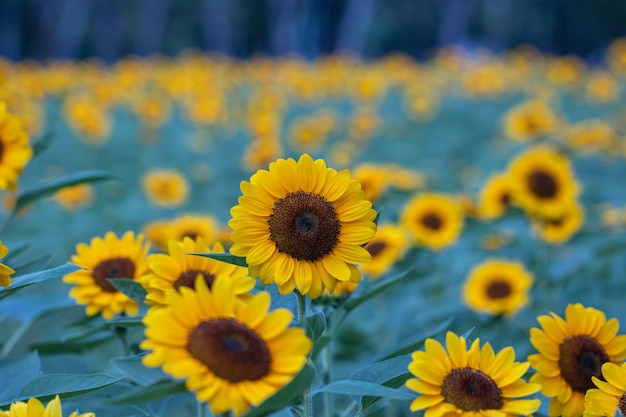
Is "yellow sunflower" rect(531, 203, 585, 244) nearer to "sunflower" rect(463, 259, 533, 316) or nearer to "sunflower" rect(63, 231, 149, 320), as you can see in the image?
"sunflower" rect(463, 259, 533, 316)

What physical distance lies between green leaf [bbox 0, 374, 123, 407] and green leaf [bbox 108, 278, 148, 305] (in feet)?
0.59

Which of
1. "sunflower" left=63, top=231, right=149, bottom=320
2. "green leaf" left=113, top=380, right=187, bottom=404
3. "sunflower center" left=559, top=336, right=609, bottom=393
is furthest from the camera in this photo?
"sunflower" left=63, top=231, right=149, bottom=320

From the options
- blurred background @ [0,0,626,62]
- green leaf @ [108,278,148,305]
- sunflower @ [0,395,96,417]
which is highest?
blurred background @ [0,0,626,62]

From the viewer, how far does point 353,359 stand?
9.78ft

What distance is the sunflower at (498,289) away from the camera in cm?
251

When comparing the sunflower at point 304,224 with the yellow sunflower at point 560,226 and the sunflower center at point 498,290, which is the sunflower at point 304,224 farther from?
the yellow sunflower at point 560,226

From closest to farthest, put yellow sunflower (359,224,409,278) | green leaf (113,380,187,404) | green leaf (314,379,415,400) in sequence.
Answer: green leaf (113,380,187,404)
green leaf (314,379,415,400)
yellow sunflower (359,224,409,278)

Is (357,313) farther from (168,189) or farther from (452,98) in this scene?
(452,98)

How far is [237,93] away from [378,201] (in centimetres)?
661

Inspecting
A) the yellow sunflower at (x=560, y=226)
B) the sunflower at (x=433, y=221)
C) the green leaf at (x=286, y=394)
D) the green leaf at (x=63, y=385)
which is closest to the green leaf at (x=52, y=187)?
the green leaf at (x=63, y=385)

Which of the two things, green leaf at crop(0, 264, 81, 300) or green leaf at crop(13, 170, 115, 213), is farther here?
green leaf at crop(13, 170, 115, 213)

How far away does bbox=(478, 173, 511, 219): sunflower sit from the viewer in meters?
3.09

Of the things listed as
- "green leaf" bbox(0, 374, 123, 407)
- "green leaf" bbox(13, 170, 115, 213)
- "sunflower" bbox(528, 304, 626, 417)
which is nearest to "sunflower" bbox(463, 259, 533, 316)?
"sunflower" bbox(528, 304, 626, 417)

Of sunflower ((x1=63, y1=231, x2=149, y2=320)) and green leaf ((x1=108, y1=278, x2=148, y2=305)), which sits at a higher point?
sunflower ((x1=63, y1=231, x2=149, y2=320))
